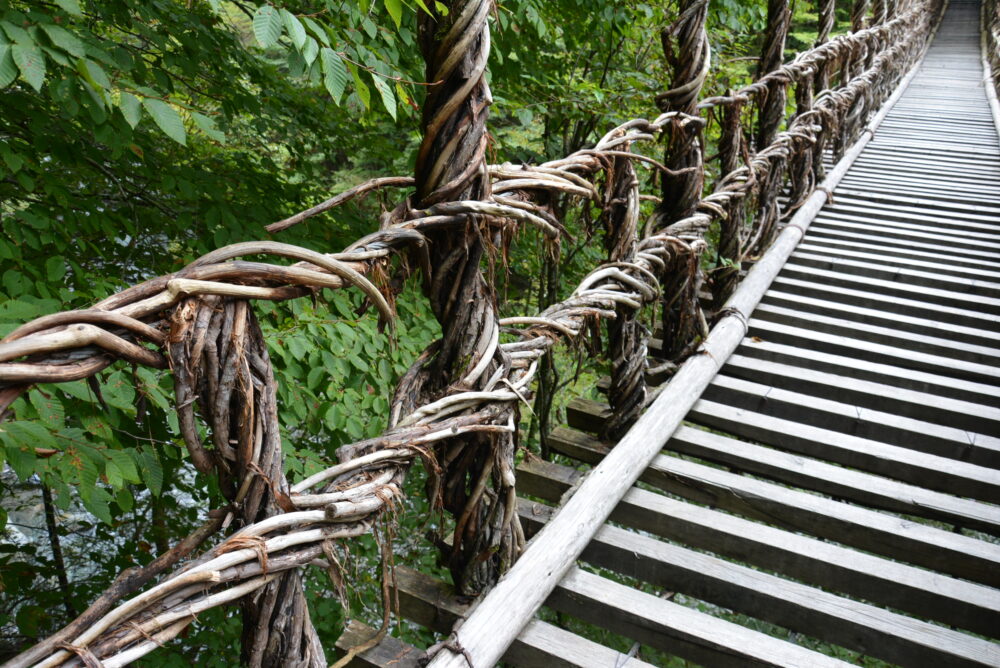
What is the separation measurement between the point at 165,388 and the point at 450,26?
160 cm

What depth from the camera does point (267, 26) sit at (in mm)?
1892

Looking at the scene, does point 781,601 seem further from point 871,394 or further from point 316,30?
point 316,30

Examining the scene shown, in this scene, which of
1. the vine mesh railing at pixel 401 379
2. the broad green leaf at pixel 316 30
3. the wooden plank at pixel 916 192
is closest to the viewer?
the vine mesh railing at pixel 401 379

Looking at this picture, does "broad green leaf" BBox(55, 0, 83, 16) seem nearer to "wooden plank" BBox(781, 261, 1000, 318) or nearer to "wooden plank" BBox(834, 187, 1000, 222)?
"wooden plank" BBox(781, 261, 1000, 318)

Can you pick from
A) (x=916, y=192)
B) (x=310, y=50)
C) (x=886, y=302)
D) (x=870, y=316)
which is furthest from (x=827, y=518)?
(x=916, y=192)

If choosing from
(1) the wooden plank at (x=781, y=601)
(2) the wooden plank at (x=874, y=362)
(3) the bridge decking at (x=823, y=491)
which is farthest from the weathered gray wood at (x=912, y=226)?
(1) the wooden plank at (x=781, y=601)

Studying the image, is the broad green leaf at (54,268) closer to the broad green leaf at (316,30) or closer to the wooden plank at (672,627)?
the broad green leaf at (316,30)

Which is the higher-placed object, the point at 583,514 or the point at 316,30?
the point at 316,30

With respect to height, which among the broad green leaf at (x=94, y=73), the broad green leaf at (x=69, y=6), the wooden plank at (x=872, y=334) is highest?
the broad green leaf at (x=69, y=6)

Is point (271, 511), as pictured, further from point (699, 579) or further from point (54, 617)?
point (54, 617)

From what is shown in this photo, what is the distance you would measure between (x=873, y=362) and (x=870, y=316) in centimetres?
49

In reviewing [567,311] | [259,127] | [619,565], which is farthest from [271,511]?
[259,127]

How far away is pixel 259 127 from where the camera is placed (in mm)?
3914

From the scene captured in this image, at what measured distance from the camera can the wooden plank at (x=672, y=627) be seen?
171 cm
